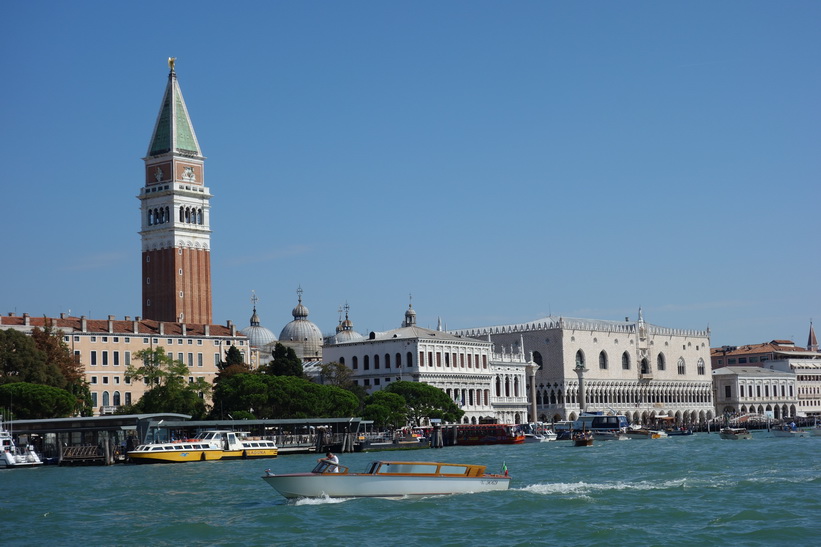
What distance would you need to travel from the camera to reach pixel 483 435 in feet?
221

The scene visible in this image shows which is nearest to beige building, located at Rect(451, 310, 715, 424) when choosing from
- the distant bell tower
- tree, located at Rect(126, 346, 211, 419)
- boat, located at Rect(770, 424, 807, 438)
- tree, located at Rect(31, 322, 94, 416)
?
boat, located at Rect(770, 424, 807, 438)

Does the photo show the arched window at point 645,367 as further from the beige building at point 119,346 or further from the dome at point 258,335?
the beige building at point 119,346

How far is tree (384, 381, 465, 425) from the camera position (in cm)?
7525

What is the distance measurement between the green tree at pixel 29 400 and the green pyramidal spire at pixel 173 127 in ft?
127

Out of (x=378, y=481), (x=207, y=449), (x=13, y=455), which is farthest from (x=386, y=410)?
(x=378, y=481)

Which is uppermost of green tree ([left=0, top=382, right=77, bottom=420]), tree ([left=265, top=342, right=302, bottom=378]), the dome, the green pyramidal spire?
the green pyramidal spire

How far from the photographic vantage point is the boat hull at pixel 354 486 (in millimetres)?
A: 30047

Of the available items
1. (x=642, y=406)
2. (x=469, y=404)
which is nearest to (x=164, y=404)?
(x=469, y=404)

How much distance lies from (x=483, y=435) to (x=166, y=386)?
1729 centimetres

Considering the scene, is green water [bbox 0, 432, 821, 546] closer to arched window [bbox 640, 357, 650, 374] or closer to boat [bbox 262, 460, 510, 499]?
boat [bbox 262, 460, 510, 499]

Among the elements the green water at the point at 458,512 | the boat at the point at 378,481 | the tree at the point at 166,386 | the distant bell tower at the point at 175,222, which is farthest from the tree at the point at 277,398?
the boat at the point at 378,481

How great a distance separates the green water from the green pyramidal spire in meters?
55.8

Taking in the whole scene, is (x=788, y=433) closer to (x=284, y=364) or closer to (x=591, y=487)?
(x=284, y=364)

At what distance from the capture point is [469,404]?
88188mm
